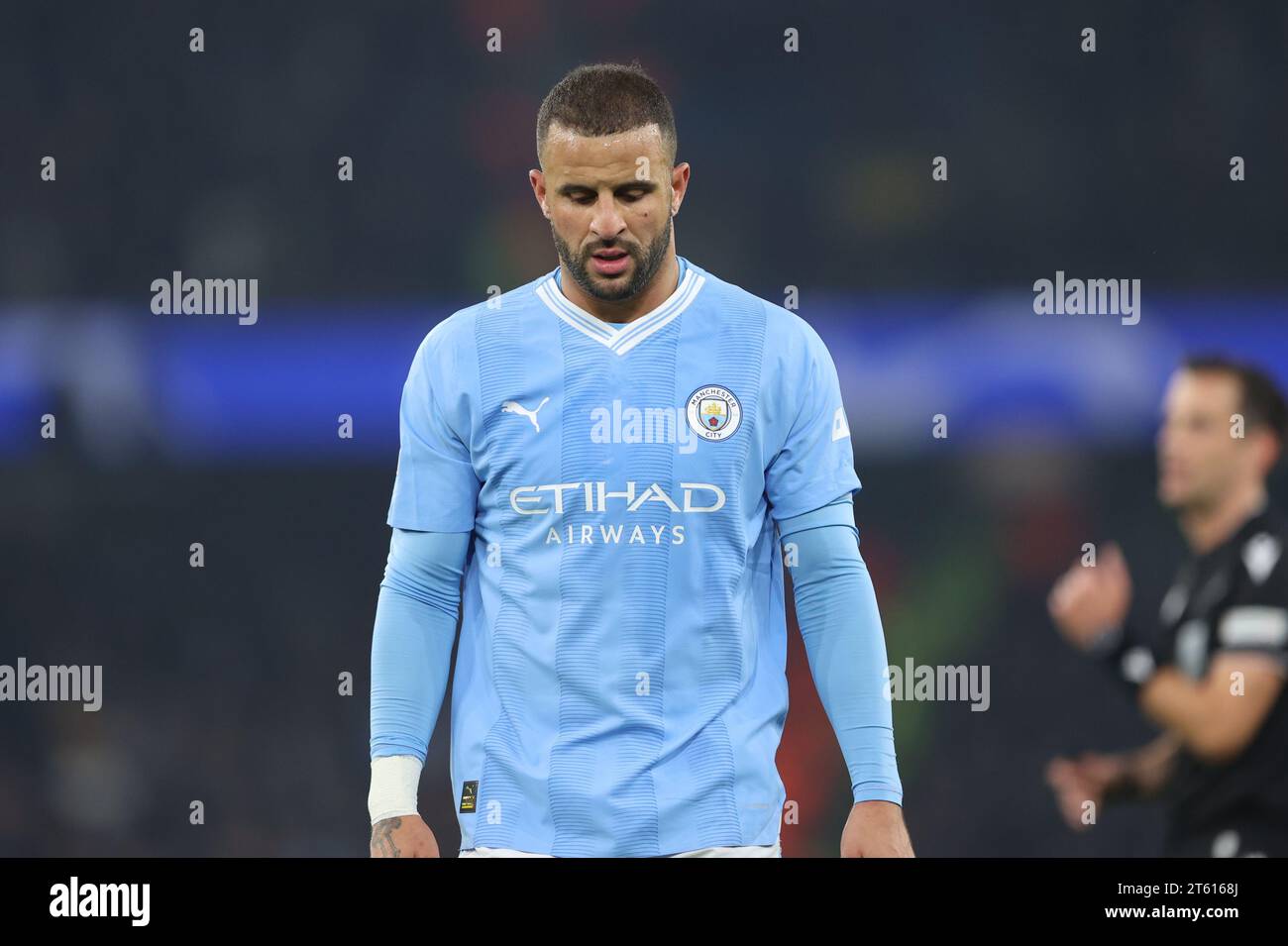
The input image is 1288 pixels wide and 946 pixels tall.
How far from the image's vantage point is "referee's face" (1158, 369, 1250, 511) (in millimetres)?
4543

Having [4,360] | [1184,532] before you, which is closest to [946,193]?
[1184,532]

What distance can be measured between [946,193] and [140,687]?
2962mm

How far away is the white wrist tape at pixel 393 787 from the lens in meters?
2.84

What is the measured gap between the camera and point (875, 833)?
2770mm

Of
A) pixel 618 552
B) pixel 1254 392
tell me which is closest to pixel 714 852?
pixel 618 552

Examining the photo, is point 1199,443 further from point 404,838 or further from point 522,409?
point 404,838

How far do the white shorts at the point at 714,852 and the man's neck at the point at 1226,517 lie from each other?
6.34 feet

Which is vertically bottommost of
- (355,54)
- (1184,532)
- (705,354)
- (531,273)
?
(1184,532)

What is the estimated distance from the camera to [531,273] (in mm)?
5199

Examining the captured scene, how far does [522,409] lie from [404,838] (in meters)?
0.75

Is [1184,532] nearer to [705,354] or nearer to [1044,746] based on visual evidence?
[1044,746]

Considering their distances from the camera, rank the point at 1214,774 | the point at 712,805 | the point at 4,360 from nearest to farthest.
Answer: the point at 712,805, the point at 1214,774, the point at 4,360

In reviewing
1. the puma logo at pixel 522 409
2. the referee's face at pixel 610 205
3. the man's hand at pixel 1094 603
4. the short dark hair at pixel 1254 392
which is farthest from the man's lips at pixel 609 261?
the short dark hair at pixel 1254 392

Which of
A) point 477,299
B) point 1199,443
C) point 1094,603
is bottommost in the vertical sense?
point 1094,603
